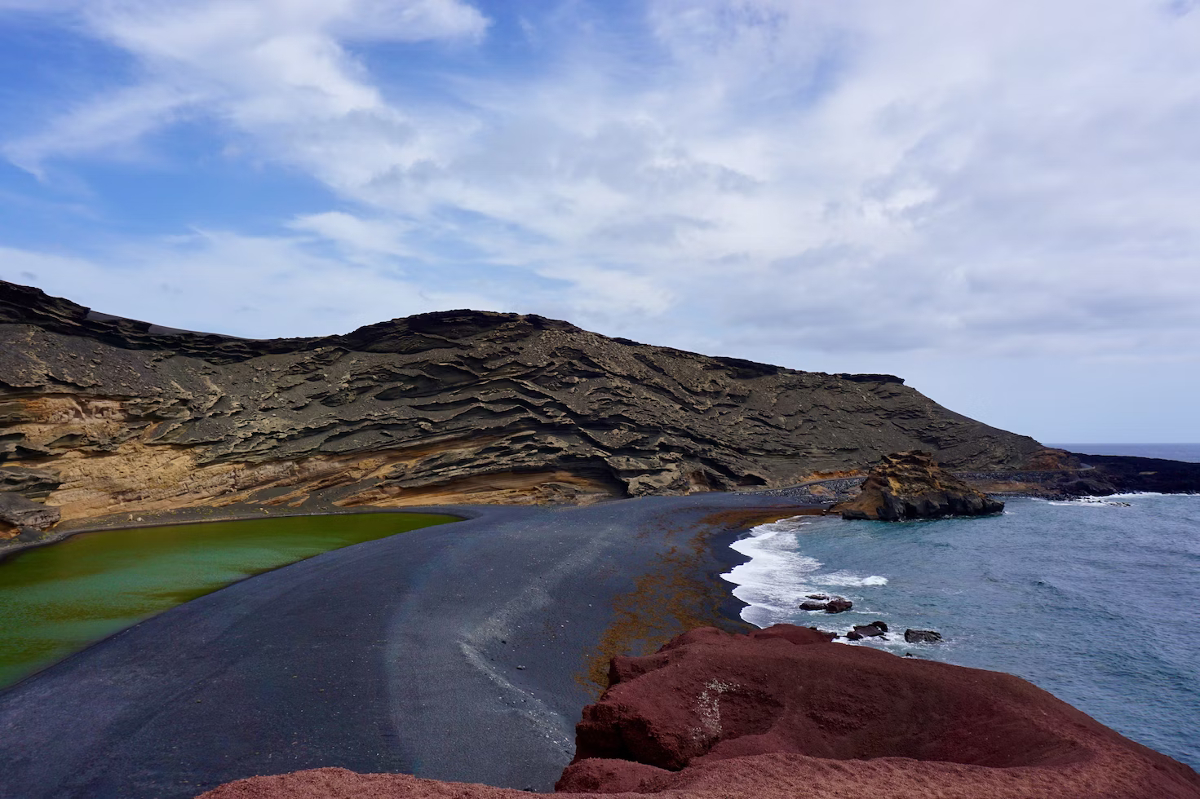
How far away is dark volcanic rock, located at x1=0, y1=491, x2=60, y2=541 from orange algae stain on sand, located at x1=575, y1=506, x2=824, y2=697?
78.9 ft

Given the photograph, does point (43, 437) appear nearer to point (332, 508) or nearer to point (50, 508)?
point (50, 508)

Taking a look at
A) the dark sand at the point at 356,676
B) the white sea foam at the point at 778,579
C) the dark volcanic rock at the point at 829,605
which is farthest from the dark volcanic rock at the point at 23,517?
the dark volcanic rock at the point at 829,605

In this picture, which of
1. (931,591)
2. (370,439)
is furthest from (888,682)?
(370,439)

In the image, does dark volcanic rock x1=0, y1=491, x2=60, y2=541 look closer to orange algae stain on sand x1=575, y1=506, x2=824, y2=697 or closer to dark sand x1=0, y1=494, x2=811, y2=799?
dark sand x1=0, y1=494, x2=811, y2=799

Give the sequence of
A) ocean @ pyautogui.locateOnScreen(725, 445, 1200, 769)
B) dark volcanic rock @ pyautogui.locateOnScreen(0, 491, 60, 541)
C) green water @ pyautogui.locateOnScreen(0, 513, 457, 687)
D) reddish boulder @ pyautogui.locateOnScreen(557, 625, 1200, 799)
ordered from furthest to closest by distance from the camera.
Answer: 1. dark volcanic rock @ pyautogui.locateOnScreen(0, 491, 60, 541)
2. green water @ pyautogui.locateOnScreen(0, 513, 457, 687)
3. ocean @ pyautogui.locateOnScreen(725, 445, 1200, 769)
4. reddish boulder @ pyautogui.locateOnScreen(557, 625, 1200, 799)

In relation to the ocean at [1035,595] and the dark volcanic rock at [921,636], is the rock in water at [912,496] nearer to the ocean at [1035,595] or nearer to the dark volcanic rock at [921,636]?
the ocean at [1035,595]

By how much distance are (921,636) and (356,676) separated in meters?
13.0

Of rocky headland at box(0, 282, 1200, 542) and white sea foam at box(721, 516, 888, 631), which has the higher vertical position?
rocky headland at box(0, 282, 1200, 542)

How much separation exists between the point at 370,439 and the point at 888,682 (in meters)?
35.7

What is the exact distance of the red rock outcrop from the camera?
4977 mm

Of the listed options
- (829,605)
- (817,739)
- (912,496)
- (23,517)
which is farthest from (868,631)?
(23,517)

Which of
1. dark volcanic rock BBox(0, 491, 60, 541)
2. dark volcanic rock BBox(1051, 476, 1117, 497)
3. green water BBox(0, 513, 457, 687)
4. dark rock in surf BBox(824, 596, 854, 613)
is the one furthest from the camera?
dark volcanic rock BBox(1051, 476, 1117, 497)

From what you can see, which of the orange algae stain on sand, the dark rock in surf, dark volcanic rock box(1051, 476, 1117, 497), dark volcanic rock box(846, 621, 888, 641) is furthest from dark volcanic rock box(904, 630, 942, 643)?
dark volcanic rock box(1051, 476, 1117, 497)

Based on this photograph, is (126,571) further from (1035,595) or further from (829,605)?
(1035,595)
